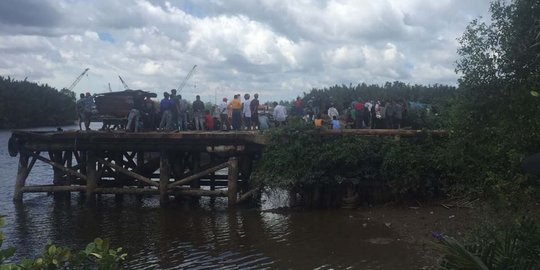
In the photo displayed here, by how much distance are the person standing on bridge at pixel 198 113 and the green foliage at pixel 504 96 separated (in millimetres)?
10819

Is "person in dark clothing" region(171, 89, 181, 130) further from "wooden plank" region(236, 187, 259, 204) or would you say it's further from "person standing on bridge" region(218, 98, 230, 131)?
"wooden plank" region(236, 187, 259, 204)

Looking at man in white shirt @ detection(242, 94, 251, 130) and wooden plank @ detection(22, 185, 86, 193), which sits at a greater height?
man in white shirt @ detection(242, 94, 251, 130)

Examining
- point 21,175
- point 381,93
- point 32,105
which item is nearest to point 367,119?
point 21,175

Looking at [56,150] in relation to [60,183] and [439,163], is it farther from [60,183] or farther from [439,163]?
[439,163]

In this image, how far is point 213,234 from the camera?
1204 centimetres

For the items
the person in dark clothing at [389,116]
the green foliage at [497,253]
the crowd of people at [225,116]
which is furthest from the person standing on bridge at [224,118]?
the green foliage at [497,253]

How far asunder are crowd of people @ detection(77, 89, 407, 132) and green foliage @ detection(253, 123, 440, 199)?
2.70 metres

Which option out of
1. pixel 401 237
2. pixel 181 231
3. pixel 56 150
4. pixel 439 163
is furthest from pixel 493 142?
pixel 56 150

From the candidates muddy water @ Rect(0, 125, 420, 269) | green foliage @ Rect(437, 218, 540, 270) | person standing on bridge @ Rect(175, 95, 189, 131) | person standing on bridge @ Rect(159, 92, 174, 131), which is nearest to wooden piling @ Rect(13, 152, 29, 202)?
muddy water @ Rect(0, 125, 420, 269)

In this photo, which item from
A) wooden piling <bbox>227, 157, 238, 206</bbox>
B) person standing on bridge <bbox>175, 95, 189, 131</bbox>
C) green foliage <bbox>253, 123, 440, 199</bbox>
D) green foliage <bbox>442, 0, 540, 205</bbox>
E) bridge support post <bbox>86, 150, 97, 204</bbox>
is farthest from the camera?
person standing on bridge <bbox>175, 95, 189, 131</bbox>

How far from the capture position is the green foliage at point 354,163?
44.4 feet

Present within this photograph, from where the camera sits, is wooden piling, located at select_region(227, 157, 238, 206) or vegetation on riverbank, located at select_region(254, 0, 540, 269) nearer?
vegetation on riverbank, located at select_region(254, 0, 540, 269)

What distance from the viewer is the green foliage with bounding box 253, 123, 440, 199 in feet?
44.4

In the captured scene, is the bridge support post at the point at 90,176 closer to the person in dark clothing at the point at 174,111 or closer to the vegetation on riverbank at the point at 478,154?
the person in dark clothing at the point at 174,111
